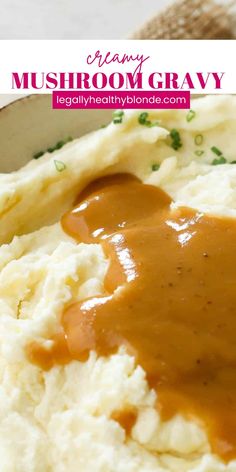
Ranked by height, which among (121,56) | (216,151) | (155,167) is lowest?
(155,167)

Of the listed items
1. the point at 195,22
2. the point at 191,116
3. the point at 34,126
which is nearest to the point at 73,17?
the point at 195,22

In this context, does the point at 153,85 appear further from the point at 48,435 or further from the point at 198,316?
the point at 48,435

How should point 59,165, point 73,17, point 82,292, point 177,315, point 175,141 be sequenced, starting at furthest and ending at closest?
point 73,17 → point 175,141 → point 59,165 → point 82,292 → point 177,315

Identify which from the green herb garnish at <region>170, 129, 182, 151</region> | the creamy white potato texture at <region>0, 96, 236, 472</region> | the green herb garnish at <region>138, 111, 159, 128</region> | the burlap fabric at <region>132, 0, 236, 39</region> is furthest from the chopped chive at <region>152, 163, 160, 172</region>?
the burlap fabric at <region>132, 0, 236, 39</region>

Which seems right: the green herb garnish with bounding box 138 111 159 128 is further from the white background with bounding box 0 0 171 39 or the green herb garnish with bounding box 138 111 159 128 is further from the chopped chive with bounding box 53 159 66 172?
the white background with bounding box 0 0 171 39

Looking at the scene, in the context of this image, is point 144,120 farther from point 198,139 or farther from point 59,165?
point 59,165

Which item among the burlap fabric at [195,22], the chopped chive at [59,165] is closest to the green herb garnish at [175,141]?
the chopped chive at [59,165]
